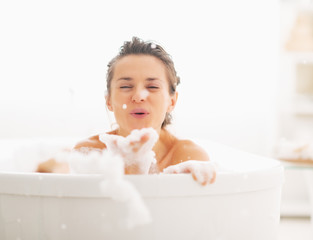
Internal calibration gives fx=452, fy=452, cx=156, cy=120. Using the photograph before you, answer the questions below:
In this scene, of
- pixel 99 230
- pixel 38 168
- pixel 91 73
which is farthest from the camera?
pixel 91 73

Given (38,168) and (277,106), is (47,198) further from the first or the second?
(277,106)

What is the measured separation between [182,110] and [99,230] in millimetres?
1674

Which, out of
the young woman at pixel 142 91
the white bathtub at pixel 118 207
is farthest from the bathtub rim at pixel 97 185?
the young woman at pixel 142 91

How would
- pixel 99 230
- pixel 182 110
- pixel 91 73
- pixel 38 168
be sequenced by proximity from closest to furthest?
pixel 99 230
pixel 38 168
pixel 91 73
pixel 182 110

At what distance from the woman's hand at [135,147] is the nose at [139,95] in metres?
0.25

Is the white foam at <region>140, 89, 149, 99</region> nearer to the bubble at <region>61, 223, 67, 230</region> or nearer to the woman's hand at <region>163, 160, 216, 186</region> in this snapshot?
the woman's hand at <region>163, 160, 216, 186</region>

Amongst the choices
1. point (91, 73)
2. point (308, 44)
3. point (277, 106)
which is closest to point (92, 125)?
point (91, 73)

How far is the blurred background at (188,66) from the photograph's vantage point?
2.37 m

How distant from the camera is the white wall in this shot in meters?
2.36

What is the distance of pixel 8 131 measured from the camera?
2428mm

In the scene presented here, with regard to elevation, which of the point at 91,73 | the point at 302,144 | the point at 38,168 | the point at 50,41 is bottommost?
the point at 38,168

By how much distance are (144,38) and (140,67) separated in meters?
1.07

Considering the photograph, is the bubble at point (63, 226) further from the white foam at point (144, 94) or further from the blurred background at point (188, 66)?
the blurred background at point (188, 66)

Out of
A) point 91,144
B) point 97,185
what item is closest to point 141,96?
point 91,144
